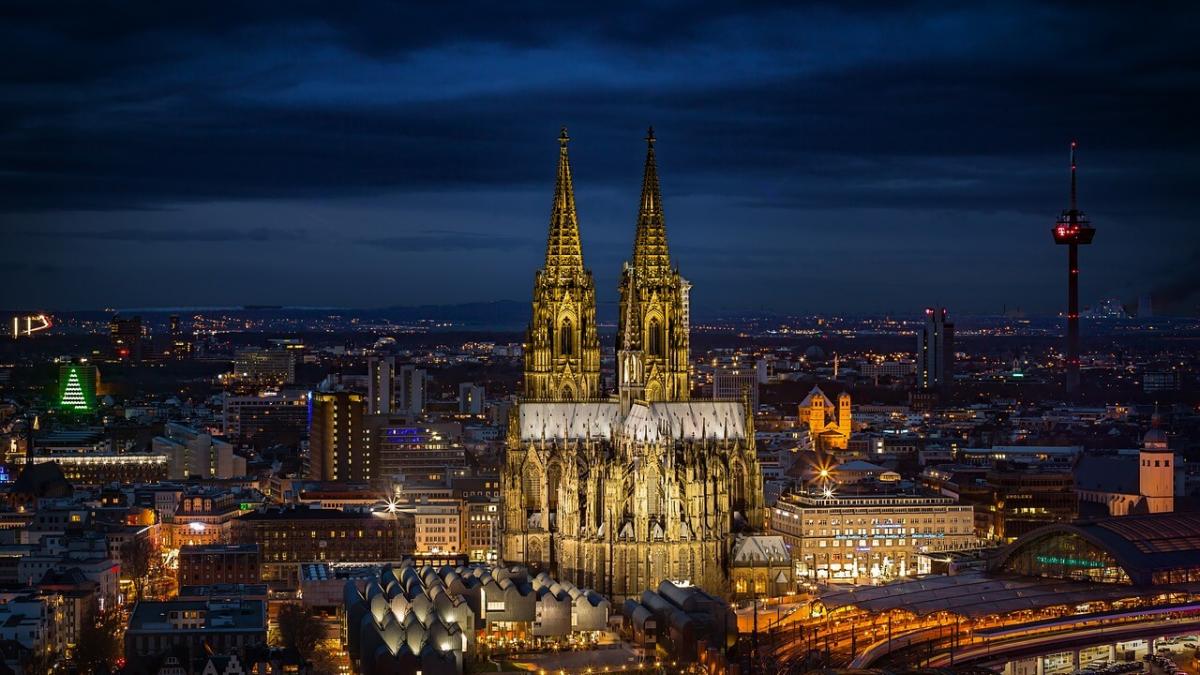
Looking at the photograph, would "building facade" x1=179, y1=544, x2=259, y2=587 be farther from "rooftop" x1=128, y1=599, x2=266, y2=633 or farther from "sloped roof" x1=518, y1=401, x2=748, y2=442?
"rooftop" x1=128, y1=599, x2=266, y2=633

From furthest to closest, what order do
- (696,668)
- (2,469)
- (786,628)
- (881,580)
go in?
(2,469), (881,580), (786,628), (696,668)

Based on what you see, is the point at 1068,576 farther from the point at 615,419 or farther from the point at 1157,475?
the point at 1157,475

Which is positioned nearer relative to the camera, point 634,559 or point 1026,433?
point 634,559

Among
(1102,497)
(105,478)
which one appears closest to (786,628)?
(1102,497)

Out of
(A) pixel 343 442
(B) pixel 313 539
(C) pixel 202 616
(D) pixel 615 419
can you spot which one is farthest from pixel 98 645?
(A) pixel 343 442

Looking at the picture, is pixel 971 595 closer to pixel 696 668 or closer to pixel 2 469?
pixel 696 668

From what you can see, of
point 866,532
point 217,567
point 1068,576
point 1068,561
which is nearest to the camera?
point 1068,576

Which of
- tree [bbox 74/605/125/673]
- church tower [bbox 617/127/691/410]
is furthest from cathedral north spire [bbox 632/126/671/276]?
tree [bbox 74/605/125/673]
